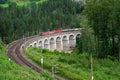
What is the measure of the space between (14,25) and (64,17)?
36219mm

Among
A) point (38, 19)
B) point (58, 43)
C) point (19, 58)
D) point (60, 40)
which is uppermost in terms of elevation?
point (38, 19)

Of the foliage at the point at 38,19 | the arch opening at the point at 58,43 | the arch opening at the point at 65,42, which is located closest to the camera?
the foliage at the point at 38,19

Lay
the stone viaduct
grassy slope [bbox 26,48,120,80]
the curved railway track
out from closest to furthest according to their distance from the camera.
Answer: grassy slope [bbox 26,48,120,80]
the curved railway track
the stone viaduct

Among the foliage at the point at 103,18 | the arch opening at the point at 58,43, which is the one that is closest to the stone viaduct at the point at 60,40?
the arch opening at the point at 58,43

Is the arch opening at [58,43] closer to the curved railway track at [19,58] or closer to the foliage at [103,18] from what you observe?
the curved railway track at [19,58]

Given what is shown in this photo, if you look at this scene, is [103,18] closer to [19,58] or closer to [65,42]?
[19,58]

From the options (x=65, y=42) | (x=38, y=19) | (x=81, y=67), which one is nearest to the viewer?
(x=81, y=67)

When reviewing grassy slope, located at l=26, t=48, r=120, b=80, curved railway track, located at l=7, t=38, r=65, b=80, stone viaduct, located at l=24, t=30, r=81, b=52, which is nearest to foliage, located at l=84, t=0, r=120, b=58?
grassy slope, located at l=26, t=48, r=120, b=80

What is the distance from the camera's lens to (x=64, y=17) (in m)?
153

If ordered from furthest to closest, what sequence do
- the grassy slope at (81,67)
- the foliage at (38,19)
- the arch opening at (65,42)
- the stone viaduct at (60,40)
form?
the arch opening at (65,42), the stone viaduct at (60,40), the foliage at (38,19), the grassy slope at (81,67)

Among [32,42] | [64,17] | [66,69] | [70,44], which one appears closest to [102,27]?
[66,69]

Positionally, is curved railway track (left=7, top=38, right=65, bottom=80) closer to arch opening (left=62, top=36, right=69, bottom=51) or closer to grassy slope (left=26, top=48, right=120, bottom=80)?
grassy slope (left=26, top=48, right=120, bottom=80)

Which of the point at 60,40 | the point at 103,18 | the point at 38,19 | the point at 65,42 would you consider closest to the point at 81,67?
the point at 103,18

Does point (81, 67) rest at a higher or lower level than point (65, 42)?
higher
